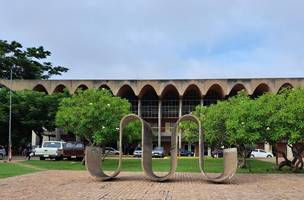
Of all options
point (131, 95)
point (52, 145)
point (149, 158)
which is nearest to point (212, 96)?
point (131, 95)

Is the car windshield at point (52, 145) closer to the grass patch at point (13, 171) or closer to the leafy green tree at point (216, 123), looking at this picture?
the grass patch at point (13, 171)

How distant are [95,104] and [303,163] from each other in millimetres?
14025

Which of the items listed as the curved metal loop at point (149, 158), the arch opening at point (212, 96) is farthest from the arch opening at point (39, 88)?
the curved metal loop at point (149, 158)

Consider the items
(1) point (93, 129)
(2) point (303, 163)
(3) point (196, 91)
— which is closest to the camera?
(2) point (303, 163)

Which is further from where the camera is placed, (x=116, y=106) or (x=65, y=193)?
(x=116, y=106)

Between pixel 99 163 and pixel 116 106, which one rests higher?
pixel 116 106

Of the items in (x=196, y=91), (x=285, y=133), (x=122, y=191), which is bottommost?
(x=122, y=191)

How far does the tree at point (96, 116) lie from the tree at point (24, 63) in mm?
40839

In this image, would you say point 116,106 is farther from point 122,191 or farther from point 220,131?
point 122,191

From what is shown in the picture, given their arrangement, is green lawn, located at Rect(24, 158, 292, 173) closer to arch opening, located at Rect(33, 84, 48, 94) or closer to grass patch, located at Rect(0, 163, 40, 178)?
grass patch, located at Rect(0, 163, 40, 178)

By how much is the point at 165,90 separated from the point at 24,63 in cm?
2309

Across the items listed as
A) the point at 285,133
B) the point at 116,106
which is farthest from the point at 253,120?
the point at 116,106

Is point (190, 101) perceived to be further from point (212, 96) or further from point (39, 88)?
point (39, 88)

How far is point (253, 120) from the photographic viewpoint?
25.9 metres
